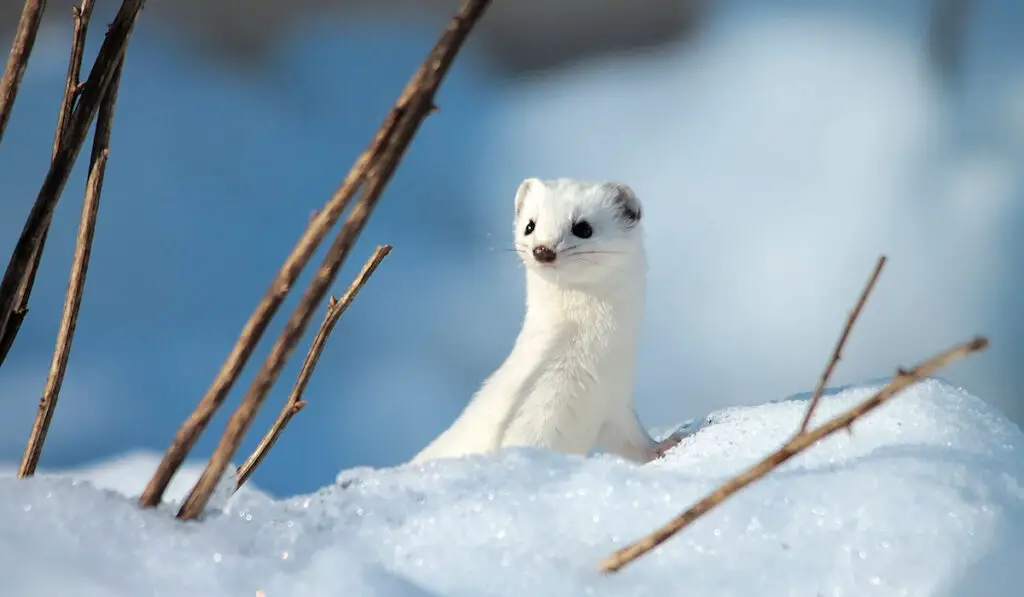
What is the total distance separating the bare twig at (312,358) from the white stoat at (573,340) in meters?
0.49

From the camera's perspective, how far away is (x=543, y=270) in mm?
1294

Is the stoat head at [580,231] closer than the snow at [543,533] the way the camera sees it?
No

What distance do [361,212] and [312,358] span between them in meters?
0.27

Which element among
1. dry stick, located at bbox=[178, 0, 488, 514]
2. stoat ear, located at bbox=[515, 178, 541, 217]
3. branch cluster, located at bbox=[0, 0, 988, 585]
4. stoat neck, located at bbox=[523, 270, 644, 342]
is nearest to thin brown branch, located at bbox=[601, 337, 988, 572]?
branch cluster, located at bbox=[0, 0, 988, 585]

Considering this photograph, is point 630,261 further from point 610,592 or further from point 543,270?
point 610,592

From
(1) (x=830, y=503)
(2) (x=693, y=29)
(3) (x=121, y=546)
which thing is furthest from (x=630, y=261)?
(3) (x=121, y=546)

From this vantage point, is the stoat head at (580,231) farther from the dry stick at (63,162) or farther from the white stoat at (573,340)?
the dry stick at (63,162)

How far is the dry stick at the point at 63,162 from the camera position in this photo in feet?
1.52

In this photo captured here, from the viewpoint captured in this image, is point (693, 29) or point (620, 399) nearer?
point (620, 399)

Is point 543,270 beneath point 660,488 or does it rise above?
beneath

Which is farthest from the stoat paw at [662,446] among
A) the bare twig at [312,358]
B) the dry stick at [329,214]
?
the dry stick at [329,214]

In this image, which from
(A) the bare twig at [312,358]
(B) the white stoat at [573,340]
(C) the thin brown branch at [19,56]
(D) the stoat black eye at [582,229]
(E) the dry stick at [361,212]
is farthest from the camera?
(D) the stoat black eye at [582,229]

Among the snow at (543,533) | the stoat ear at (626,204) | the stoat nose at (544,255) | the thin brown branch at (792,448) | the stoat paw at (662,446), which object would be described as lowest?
the stoat paw at (662,446)

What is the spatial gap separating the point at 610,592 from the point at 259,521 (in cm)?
16
